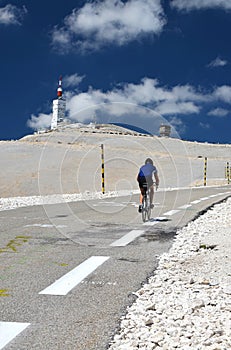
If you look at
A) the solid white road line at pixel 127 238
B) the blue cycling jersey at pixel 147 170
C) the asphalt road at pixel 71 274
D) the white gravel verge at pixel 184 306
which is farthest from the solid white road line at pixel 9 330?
the blue cycling jersey at pixel 147 170

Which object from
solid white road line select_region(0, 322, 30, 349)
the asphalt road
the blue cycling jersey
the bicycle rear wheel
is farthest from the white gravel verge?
the blue cycling jersey

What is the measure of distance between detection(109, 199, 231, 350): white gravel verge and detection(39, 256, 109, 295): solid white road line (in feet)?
2.55

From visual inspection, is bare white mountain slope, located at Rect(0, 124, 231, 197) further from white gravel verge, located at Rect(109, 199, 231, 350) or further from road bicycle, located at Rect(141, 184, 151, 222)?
white gravel verge, located at Rect(109, 199, 231, 350)

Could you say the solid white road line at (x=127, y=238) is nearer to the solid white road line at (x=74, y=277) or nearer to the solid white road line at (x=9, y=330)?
the solid white road line at (x=74, y=277)

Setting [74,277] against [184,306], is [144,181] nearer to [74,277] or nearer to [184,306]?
[74,277]

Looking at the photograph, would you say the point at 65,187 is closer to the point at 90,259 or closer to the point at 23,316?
the point at 90,259

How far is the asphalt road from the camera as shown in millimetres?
3354

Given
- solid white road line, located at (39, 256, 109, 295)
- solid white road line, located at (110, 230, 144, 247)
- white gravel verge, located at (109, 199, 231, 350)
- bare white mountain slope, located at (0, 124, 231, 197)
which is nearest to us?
white gravel verge, located at (109, 199, 231, 350)

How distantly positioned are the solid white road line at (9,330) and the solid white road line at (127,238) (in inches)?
149

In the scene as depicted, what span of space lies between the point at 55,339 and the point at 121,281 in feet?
5.80

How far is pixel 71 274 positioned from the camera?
5203 mm

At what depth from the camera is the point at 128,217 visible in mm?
11406

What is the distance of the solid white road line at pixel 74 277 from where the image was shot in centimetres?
451

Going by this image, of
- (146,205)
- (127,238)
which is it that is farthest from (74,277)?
(146,205)
